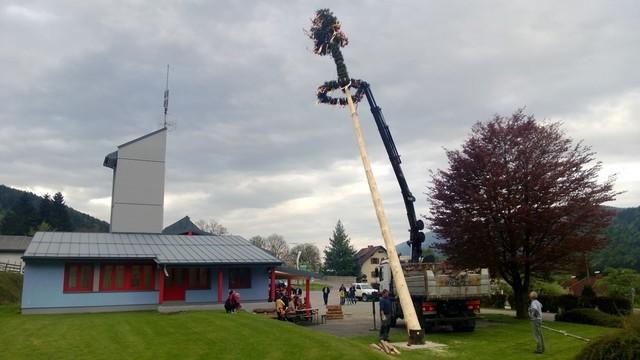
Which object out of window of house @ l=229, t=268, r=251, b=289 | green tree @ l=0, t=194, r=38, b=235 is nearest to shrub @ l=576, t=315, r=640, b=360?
window of house @ l=229, t=268, r=251, b=289

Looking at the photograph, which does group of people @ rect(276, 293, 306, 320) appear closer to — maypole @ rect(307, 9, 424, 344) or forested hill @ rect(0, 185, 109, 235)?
maypole @ rect(307, 9, 424, 344)

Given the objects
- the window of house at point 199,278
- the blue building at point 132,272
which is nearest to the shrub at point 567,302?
the blue building at point 132,272

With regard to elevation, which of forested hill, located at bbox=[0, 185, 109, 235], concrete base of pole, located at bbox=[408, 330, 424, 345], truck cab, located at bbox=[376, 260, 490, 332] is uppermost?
forested hill, located at bbox=[0, 185, 109, 235]

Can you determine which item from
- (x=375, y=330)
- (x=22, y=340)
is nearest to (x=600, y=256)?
(x=375, y=330)

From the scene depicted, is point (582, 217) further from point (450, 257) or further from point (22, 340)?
point (22, 340)

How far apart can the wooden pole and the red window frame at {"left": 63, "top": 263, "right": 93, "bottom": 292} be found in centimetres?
1504

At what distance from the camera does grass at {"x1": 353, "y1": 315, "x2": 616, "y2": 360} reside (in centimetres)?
1441

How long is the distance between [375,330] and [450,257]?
5.55 metres

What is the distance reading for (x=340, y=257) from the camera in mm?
88812

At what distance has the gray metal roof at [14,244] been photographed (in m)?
74.4

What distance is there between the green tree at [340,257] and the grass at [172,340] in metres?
69.7

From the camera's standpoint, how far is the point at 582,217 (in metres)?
21.6

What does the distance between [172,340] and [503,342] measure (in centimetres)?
1017

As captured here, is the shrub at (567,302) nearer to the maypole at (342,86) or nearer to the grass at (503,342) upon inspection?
the grass at (503,342)
